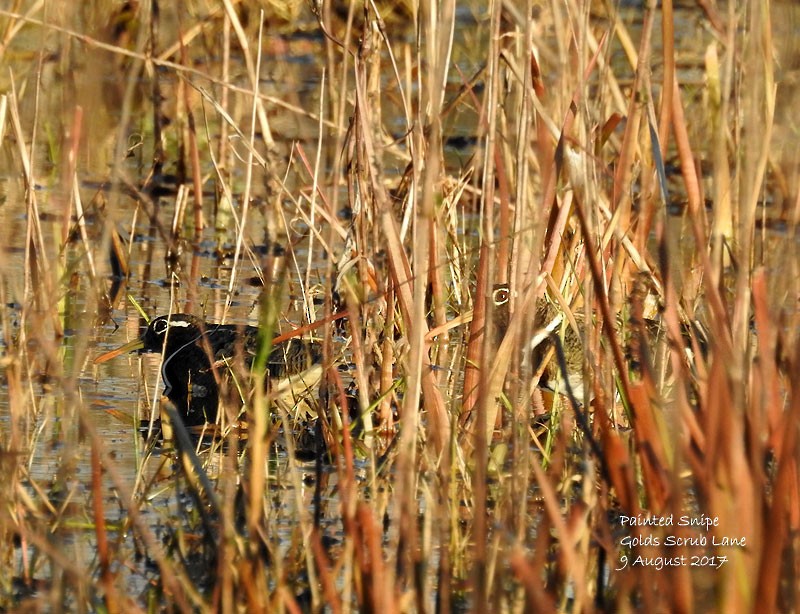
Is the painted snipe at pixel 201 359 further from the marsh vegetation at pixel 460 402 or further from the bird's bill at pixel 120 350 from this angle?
the marsh vegetation at pixel 460 402

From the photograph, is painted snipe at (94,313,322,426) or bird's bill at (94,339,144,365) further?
bird's bill at (94,339,144,365)

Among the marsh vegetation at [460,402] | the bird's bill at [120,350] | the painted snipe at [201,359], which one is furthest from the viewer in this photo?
the bird's bill at [120,350]

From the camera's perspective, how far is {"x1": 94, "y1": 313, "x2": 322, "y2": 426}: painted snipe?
438 centimetres

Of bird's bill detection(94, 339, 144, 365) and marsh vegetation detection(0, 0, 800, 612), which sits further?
bird's bill detection(94, 339, 144, 365)

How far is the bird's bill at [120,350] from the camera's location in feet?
15.1

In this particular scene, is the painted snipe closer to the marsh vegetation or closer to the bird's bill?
the bird's bill

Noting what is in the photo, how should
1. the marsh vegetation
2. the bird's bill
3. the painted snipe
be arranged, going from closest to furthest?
the marsh vegetation < the painted snipe < the bird's bill

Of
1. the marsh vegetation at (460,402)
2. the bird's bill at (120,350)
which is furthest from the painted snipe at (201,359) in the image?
the marsh vegetation at (460,402)

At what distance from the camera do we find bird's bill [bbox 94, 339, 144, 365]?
15.1ft

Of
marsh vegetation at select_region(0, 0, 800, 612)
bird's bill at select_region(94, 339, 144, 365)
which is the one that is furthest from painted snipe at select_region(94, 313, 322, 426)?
marsh vegetation at select_region(0, 0, 800, 612)

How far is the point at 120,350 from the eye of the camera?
4637 millimetres

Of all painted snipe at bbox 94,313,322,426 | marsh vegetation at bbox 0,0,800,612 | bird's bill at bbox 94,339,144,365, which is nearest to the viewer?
marsh vegetation at bbox 0,0,800,612

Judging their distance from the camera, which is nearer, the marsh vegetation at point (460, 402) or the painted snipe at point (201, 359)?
the marsh vegetation at point (460, 402)

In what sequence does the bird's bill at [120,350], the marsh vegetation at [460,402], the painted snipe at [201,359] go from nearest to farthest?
the marsh vegetation at [460,402] → the painted snipe at [201,359] → the bird's bill at [120,350]
